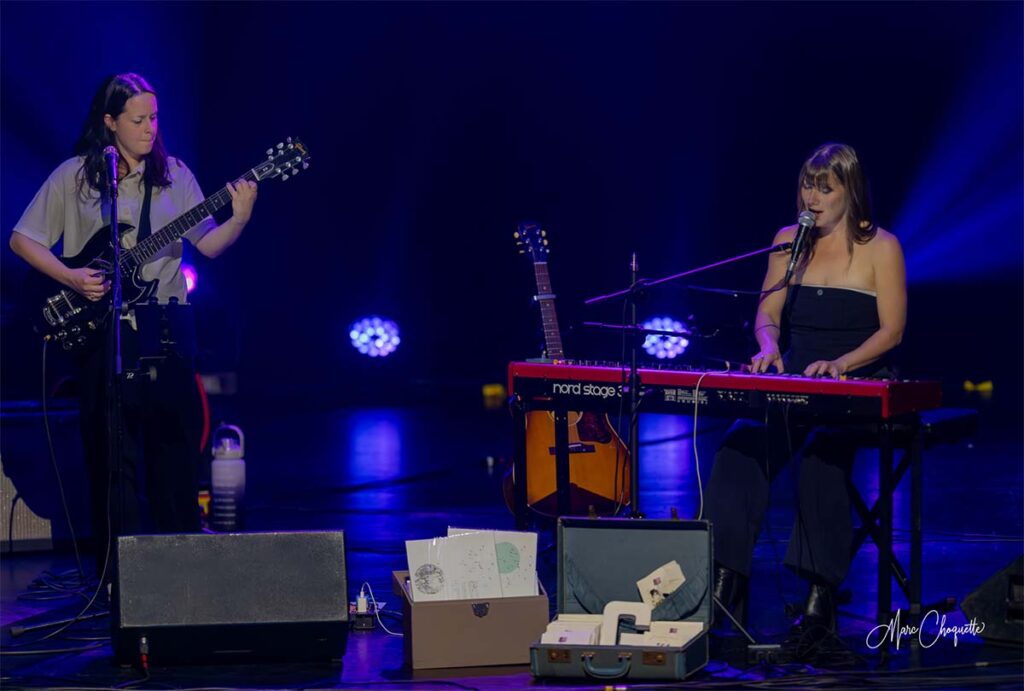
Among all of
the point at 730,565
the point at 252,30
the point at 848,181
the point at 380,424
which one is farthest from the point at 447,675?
the point at 252,30

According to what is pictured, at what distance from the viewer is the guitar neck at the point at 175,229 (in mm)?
5121

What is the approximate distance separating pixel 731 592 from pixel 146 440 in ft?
7.37

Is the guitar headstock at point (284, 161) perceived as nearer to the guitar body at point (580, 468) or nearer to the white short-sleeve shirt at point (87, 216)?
the white short-sleeve shirt at point (87, 216)

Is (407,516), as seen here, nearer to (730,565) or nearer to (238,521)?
(238,521)

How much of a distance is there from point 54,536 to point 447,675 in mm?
2667

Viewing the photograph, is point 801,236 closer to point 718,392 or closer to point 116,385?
point 718,392

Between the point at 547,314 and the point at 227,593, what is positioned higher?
the point at 547,314

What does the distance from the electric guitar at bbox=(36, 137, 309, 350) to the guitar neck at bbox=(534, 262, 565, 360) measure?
106cm

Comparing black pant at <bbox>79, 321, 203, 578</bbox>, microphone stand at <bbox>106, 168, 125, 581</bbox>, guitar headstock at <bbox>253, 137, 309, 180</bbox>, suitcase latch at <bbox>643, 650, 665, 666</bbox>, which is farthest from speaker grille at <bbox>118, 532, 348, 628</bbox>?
guitar headstock at <bbox>253, 137, 309, 180</bbox>

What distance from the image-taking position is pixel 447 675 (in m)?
4.09

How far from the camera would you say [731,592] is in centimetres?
450

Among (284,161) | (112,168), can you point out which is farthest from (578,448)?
(112,168)

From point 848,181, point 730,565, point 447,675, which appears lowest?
point 447,675

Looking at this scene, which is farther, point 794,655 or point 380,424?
point 380,424
